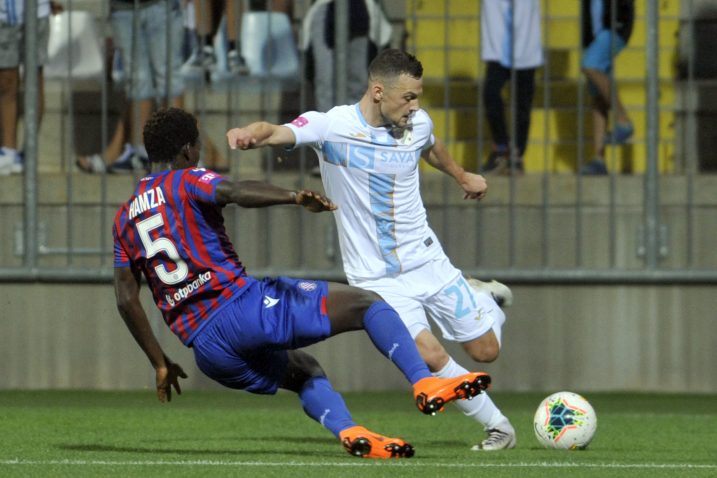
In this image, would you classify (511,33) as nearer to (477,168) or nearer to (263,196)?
(477,168)

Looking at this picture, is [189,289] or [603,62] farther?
[603,62]

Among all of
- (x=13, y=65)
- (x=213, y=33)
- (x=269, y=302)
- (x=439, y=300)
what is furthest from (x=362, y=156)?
(x=13, y=65)

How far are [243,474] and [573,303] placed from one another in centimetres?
503

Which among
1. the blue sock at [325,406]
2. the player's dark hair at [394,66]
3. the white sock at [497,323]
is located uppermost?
the player's dark hair at [394,66]

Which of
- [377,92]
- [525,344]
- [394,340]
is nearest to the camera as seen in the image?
[394,340]

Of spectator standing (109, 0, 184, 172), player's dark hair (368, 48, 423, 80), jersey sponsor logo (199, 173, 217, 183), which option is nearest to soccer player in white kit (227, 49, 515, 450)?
player's dark hair (368, 48, 423, 80)

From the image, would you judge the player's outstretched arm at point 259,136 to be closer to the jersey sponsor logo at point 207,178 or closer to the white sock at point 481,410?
the jersey sponsor logo at point 207,178

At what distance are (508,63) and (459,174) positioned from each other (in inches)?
121

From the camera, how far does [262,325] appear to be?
686 centimetres

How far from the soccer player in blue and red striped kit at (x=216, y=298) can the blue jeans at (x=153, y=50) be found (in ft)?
13.4

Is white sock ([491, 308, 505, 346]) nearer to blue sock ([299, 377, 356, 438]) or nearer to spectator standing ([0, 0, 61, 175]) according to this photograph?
blue sock ([299, 377, 356, 438])

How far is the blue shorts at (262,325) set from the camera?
22.5 ft

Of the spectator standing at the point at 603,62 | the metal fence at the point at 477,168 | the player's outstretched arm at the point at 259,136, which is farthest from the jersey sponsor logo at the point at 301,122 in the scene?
the spectator standing at the point at 603,62

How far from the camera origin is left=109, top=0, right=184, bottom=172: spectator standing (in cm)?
1116
